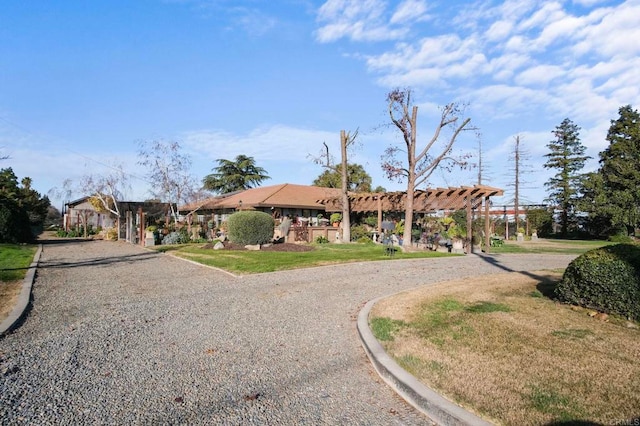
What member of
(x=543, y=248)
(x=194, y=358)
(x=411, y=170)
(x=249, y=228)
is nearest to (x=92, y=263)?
(x=249, y=228)

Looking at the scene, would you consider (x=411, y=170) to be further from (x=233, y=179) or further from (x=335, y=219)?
(x=233, y=179)

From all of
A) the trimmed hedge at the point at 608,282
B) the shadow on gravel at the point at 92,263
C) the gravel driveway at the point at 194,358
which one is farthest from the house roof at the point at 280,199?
the trimmed hedge at the point at 608,282

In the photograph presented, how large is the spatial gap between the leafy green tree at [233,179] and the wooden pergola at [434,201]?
24.1 m

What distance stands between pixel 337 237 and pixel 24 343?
20.8 meters

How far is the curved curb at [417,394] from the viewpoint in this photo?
3205 millimetres

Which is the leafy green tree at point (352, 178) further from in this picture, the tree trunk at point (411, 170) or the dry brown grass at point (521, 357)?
the dry brown grass at point (521, 357)

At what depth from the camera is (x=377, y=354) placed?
468 cm

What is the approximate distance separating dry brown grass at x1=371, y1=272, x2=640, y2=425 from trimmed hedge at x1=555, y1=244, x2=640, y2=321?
0.23m

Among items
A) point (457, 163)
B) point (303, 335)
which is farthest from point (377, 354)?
point (457, 163)

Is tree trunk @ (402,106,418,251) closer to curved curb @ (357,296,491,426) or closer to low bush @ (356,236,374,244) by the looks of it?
low bush @ (356,236,374,244)

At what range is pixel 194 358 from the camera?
4688mm

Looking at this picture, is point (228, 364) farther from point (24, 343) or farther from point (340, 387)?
point (24, 343)

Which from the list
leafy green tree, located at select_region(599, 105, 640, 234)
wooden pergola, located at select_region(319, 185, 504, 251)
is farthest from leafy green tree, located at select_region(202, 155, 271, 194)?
leafy green tree, located at select_region(599, 105, 640, 234)

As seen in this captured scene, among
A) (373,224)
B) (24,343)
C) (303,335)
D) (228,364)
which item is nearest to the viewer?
(228,364)
